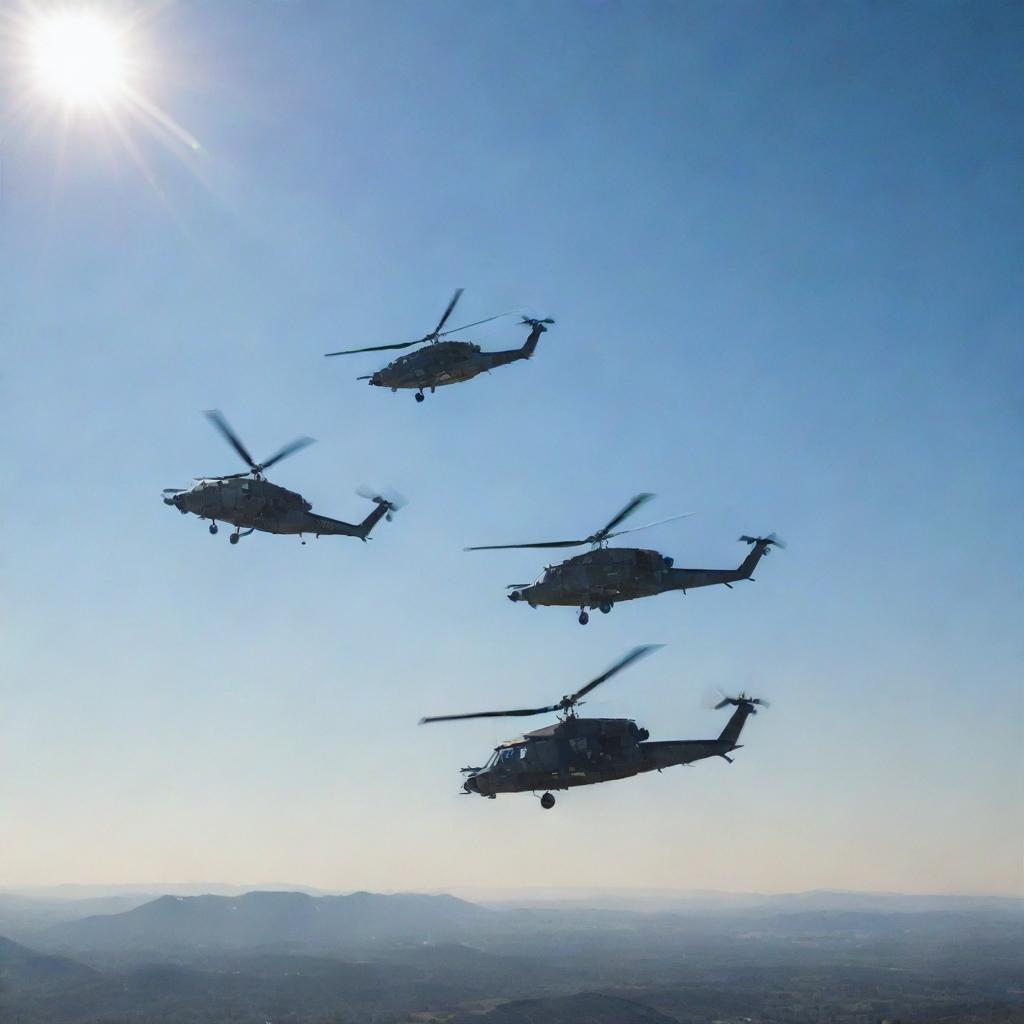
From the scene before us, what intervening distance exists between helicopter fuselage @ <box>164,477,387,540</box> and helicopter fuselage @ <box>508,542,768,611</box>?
16.3m

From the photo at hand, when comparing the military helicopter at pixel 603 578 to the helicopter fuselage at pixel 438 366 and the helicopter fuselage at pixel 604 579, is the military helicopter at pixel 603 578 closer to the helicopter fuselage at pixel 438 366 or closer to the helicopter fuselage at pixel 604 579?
the helicopter fuselage at pixel 604 579

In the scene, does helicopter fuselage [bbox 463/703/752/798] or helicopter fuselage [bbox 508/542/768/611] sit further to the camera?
helicopter fuselage [bbox 508/542/768/611]

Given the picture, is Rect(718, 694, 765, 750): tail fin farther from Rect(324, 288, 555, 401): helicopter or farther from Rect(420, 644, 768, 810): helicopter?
Rect(324, 288, 555, 401): helicopter

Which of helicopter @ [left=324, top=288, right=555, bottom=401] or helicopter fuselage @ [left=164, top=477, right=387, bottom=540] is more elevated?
helicopter @ [left=324, top=288, right=555, bottom=401]

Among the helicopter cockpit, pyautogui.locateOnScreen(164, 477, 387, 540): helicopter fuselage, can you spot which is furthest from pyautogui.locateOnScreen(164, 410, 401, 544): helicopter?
the helicopter cockpit

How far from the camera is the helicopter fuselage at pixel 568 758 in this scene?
4484 cm

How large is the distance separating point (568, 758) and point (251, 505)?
2584cm

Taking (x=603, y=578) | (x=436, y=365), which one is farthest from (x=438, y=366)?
(x=603, y=578)

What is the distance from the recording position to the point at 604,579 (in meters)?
51.6

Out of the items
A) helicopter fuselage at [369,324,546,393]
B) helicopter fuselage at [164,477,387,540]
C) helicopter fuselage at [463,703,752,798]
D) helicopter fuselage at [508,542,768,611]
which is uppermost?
helicopter fuselage at [369,324,546,393]

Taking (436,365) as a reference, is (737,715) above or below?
below

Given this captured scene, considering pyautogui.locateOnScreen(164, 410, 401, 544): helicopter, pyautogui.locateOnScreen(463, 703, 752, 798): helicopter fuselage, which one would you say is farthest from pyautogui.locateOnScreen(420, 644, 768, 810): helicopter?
pyautogui.locateOnScreen(164, 410, 401, 544): helicopter

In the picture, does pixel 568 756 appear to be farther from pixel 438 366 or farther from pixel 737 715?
pixel 438 366

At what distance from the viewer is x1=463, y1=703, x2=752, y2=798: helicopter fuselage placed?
44.8m
